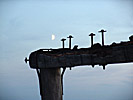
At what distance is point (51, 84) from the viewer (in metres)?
5.25

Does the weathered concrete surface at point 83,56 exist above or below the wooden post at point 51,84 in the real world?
above

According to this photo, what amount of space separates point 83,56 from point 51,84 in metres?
1.26

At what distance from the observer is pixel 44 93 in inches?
211

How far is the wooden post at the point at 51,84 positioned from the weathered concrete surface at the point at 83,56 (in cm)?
29

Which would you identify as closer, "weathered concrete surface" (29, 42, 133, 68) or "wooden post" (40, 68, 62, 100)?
"weathered concrete surface" (29, 42, 133, 68)

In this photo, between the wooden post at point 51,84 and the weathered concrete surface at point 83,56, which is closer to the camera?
the weathered concrete surface at point 83,56

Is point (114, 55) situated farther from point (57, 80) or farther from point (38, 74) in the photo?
point (38, 74)

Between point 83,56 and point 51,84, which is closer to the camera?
point 83,56

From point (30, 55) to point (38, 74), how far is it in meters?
0.58

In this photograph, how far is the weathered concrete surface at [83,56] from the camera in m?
4.31

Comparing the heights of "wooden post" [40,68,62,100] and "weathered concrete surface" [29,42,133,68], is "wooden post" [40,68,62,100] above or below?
below

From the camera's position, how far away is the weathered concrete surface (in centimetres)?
431

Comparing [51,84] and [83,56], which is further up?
[83,56]

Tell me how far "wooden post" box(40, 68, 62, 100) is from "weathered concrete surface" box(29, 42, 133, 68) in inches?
11.5
